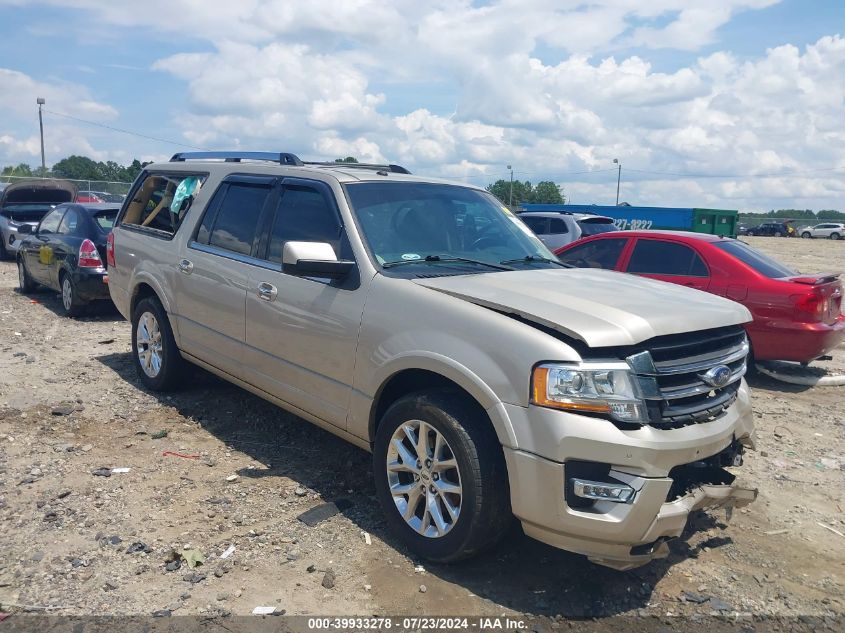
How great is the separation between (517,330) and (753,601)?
1.77 metres

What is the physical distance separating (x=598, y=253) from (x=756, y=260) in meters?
1.83

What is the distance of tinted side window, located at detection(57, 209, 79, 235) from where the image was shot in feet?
33.7

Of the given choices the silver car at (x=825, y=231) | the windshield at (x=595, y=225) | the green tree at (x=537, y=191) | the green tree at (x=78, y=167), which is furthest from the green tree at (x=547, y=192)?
the windshield at (x=595, y=225)

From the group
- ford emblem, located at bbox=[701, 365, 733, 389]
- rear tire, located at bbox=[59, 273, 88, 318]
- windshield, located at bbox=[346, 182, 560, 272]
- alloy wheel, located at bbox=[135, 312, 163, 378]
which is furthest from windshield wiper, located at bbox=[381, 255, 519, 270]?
rear tire, located at bbox=[59, 273, 88, 318]

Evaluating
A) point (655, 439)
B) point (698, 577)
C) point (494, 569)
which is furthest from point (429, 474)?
point (698, 577)

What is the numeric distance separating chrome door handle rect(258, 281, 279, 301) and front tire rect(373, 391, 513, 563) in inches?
50.7

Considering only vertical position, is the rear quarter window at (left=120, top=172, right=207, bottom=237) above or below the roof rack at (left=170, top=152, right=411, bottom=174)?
below

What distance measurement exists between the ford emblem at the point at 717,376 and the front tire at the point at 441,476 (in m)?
1.06

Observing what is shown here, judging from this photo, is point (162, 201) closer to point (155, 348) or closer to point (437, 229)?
point (155, 348)

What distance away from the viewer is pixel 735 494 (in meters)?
3.54

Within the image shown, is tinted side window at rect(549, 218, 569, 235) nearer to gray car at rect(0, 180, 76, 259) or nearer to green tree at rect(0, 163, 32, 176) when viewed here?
gray car at rect(0, 180, 76, 259)

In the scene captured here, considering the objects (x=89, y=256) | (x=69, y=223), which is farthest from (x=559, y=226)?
(x=89, y=256)

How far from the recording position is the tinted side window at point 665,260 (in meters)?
8.06

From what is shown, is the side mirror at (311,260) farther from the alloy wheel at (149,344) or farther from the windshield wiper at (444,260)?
the alloy wheel at (149,344)
